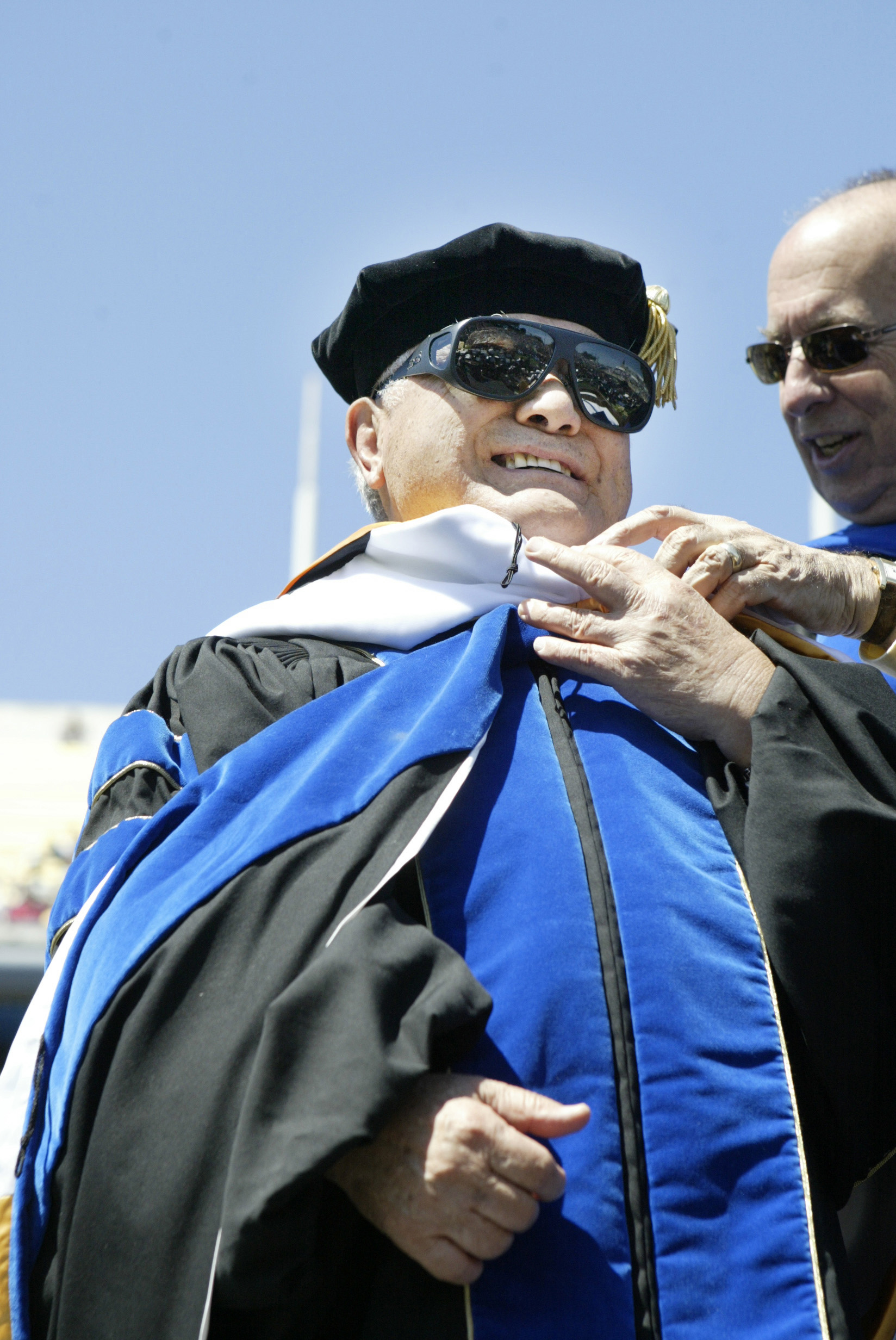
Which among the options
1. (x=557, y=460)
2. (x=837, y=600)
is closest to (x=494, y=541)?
(x=557, y=460)

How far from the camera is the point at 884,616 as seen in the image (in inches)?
102

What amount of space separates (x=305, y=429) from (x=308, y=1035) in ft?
65.3

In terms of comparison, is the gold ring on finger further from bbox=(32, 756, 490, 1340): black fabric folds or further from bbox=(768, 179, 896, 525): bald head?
bbox=(768, 179, 896, 525): bald head

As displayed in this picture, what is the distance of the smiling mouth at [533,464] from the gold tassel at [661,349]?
1.29 feet

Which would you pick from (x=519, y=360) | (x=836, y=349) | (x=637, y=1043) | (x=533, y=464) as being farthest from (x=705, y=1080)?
(x=836, y=349)

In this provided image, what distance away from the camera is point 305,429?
2084 cm

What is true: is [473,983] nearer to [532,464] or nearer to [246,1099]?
[246,1099]

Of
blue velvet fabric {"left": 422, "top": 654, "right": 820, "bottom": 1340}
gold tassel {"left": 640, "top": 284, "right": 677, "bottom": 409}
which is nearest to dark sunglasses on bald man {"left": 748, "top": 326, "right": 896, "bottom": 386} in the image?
gold tassel {"left": 640, "top": 284, "right": 677, "bottom": 409}

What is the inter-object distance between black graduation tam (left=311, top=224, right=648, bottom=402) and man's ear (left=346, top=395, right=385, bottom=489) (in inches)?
4.3

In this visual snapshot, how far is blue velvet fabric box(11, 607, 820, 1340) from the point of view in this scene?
158 cm

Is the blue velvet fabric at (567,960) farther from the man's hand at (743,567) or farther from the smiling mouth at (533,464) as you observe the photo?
the smiling mouth at (533,464)

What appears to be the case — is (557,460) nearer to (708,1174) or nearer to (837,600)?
(837,600)

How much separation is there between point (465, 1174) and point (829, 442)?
2.65m

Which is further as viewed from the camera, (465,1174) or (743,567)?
(743,567)
